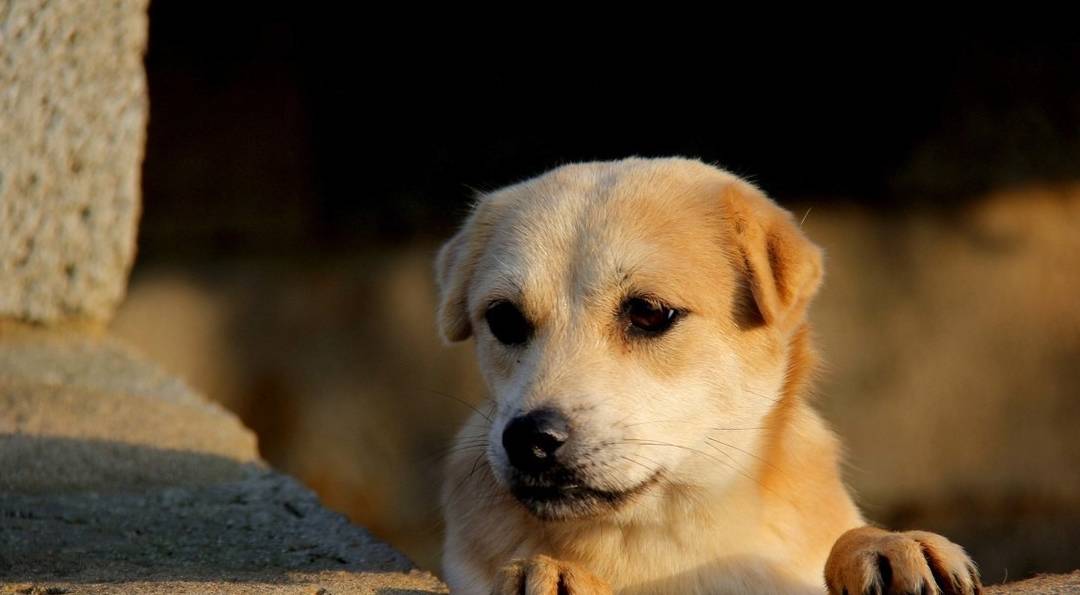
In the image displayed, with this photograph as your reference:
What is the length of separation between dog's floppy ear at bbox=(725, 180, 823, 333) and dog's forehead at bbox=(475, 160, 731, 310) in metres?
0.07

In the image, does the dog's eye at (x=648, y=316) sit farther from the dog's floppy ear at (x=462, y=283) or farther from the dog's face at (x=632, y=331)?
the dog's floppy ear at (x=462, y=283)

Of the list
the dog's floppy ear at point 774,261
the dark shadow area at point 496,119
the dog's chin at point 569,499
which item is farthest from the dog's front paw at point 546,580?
the dark shadow area at point 496,119

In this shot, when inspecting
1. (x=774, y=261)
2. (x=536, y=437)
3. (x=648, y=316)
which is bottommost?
(x=536, y=437)

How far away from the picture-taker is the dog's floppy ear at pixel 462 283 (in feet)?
12.1

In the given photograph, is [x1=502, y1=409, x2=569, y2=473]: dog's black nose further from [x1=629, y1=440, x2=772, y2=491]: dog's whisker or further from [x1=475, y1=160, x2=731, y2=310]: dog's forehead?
[x1=475, y1=160, x2=731, y2=310]: dog's forehead

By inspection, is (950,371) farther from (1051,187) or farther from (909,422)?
(1051,187)

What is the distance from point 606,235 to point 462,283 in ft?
1.81

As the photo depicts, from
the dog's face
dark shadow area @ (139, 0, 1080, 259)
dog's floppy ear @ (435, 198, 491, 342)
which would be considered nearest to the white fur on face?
the dog's face

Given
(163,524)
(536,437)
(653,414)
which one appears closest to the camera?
(536,437)

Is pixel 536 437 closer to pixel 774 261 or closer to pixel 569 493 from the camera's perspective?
pixel 569 493

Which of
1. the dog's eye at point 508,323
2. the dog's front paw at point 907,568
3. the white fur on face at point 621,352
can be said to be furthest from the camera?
the dog's eye at point 508,323

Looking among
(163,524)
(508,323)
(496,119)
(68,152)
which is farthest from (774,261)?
(496,119)

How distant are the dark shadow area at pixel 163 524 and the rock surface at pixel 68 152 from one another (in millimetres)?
1147

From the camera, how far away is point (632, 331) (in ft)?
10.6
